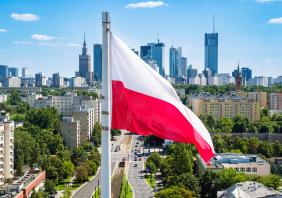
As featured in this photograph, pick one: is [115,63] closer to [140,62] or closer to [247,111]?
[140,62]

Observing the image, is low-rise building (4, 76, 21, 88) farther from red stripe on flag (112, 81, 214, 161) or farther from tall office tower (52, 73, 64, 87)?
red stripe on flag (112, 81, 214, 161)

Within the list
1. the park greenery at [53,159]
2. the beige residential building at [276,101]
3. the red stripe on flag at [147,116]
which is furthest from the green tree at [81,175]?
the beige residential building at [276,101]

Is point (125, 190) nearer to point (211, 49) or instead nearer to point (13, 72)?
point (13, 72)

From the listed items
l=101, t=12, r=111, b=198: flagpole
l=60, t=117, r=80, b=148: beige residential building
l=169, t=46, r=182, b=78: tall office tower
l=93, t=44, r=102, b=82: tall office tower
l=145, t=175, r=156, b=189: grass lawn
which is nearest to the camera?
l=101, t=12, r=111, b=198: flagpole

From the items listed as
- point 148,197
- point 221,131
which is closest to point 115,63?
point 148,197

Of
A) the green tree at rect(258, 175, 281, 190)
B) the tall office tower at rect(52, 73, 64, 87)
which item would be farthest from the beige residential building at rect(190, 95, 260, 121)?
the tall office tower at rect(52, 73, 64, 87)

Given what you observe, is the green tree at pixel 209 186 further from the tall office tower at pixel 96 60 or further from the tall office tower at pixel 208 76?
the tall office tower at pixel 208 76
